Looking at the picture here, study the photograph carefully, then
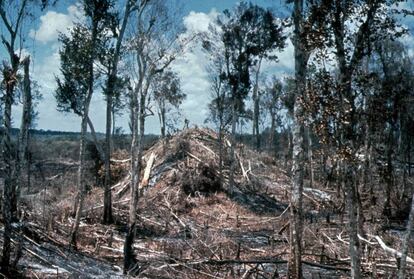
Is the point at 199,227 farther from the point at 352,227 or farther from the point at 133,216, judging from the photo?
the point at 352,227

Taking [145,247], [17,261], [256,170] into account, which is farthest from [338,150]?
[256,170]

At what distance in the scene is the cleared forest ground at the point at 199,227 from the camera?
1261 centimetres

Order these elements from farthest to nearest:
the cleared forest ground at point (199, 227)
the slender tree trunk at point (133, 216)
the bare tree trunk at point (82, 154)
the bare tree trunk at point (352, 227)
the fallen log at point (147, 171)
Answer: the fallen log at point (147, 171) < the bare tree trunk at point (82, 154) < the slender tree trunk at point (133, 216) < the cleared forest ground at point (199, 227) < the bare tree trunk at point (352, 227)

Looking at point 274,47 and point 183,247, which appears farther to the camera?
point 274,47


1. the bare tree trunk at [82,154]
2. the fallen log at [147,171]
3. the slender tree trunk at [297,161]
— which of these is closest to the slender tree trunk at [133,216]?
the bare tree trunk at [82,154]

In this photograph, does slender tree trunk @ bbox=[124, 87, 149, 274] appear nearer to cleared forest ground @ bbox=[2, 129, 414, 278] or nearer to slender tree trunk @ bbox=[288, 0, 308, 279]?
cleared forest ground @ bbox=[2, 129, 414, 278]

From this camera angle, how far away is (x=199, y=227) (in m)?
20.9

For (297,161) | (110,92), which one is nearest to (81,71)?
(110,92)

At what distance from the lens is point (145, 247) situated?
16562 mm

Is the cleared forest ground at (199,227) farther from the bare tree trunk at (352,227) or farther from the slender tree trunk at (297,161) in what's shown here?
the bare tree trunk at (352,227)

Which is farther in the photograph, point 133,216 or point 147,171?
point 147,171

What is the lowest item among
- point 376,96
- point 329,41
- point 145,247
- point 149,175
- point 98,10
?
point 145,247

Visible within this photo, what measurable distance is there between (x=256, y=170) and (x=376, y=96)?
22.0 m

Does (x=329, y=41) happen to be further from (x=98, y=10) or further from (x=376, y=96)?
(x=98, y=10)
